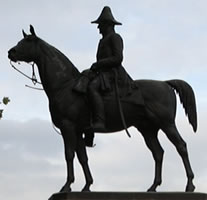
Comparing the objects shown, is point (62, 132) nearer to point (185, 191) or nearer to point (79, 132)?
point (79, 132)

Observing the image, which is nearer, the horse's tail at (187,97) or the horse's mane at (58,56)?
the horse's mane at (58,56)

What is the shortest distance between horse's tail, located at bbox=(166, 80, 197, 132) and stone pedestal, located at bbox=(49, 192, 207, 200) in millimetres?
1884

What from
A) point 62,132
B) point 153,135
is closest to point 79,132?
point 62,132

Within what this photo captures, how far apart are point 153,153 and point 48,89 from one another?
2.63 m

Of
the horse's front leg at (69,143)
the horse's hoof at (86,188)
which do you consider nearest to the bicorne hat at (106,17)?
the horse's front leg at (69,143)

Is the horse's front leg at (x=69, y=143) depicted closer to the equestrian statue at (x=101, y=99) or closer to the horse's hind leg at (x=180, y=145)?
the equestrian statue at (x=101, y=99)

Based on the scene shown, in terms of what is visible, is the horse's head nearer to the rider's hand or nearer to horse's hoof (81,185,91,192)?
the rider's hand

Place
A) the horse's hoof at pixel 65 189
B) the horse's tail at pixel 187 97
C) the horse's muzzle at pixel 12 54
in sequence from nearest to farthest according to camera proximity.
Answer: the horse's hoof at pixel 65 189, the horse's muzzle at pixel 12 54, the horse's tail at pixel 187 97

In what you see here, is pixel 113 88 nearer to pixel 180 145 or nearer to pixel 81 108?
pixel 81 108

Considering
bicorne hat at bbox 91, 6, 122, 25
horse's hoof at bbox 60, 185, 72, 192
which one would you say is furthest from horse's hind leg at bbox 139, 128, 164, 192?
bicorne hat at bbox 91, 6, 122, 25

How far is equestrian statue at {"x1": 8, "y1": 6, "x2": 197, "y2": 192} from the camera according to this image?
1823 centimetres

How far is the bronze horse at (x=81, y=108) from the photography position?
59.8 feet

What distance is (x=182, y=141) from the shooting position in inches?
728

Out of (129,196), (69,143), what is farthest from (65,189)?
(129,196)
